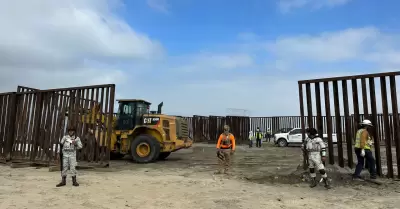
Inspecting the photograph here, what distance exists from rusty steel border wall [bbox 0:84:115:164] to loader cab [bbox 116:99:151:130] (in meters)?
1.78

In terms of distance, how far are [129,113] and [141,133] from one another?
982mm

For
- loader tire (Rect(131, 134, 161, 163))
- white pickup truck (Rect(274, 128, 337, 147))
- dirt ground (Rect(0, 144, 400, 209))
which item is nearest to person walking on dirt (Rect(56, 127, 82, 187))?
dirt ground (Rect(0, 144, 400, 209))

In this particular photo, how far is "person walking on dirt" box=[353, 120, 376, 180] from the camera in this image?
9031 mm

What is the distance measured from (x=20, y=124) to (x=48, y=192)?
6.33 m

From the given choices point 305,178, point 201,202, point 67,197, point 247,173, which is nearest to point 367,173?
point 305,178

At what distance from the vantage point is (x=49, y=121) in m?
12.4

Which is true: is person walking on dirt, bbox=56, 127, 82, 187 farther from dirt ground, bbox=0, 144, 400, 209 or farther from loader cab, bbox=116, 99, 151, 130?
loader cab, bbox=116, 99, 151, 130

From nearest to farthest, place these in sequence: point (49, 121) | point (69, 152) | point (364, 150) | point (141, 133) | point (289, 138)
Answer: point (69, 152) → point (364, 150) → point (49, 121) → point (141, 133) → point (289, 138)

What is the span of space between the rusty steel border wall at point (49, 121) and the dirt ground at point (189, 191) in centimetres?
141

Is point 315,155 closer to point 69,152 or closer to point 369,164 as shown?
point 369,164

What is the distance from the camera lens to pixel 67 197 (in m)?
7.22

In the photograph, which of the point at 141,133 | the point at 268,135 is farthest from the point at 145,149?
the point at 268,135

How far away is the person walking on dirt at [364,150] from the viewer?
903 cm

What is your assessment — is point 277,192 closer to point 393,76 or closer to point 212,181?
point 212,181
